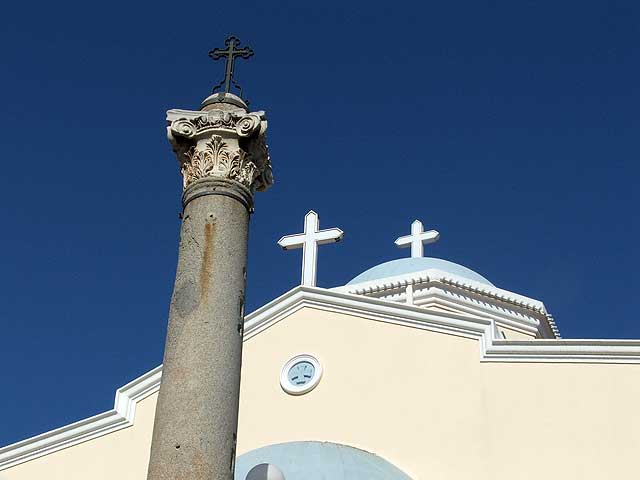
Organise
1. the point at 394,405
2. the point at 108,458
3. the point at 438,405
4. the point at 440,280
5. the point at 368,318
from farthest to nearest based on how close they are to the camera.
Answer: the point at 440,280
the point at 108,458
the point at 368,318
the point at 394,405
the point at 438,405

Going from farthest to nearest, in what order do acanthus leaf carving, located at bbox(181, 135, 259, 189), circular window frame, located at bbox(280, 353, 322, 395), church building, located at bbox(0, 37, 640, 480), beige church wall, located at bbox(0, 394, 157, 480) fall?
beige church wall, located at bbox(0, 394, 157, 480), circular window frame, located at bbox(280, 353, 322, 395), church building, located at bbox(0, 37, 640, 480), acanthus leaf carving, located at bbox(181, 135, 259, 189)

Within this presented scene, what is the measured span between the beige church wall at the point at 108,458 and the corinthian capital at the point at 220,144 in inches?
251

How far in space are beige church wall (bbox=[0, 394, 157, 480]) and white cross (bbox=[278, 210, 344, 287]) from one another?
2.75m

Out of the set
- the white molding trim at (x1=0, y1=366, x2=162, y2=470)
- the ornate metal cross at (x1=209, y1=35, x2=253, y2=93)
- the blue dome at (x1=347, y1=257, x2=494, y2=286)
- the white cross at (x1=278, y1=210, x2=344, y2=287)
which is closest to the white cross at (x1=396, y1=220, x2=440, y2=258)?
the blue dome at (x1=347, y1=257, x2=494, y2=286)

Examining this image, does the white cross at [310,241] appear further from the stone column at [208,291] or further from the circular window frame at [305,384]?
the stone column at [208,291]

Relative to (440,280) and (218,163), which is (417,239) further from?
(218,163)

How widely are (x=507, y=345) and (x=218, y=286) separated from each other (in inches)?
232

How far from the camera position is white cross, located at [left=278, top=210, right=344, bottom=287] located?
565 inches

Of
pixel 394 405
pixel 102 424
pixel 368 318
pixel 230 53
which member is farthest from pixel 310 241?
pixel 230 53

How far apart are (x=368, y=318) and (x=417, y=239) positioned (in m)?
5.08

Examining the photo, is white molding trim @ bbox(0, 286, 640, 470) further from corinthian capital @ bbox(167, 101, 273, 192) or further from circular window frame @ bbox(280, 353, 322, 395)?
corinthian capital @ bbox(167, 101, 273, 192)

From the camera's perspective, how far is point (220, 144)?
7.80 m

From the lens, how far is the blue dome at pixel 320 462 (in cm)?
1115

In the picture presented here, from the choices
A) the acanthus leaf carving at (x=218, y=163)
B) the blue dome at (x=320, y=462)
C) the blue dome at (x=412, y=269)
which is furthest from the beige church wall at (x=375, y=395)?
the acanthus leaf carving at (x=218, y=163)
